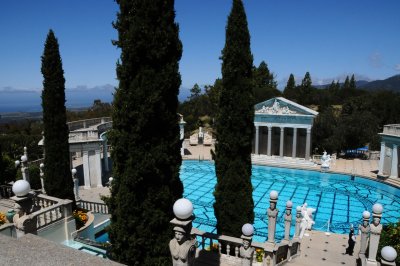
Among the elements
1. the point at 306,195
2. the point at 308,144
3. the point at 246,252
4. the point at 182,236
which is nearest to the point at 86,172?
the point at 306,195

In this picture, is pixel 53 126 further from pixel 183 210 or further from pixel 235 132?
pixel 183 210

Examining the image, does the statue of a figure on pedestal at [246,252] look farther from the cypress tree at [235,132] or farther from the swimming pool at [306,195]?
the swimming pool at [306,195]

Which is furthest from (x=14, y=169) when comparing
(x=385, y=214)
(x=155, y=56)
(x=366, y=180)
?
(x=366, y=180)

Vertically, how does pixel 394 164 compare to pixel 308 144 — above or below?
below

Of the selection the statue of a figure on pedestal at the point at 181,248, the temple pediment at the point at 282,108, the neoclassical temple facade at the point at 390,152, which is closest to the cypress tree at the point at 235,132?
the statue of a figure on pedestal at the point at 181,248

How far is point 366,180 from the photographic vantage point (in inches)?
1076

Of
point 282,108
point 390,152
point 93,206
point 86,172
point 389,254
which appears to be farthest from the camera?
point 282,108

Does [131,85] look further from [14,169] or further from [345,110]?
[345,110]

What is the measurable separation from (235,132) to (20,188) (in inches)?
291

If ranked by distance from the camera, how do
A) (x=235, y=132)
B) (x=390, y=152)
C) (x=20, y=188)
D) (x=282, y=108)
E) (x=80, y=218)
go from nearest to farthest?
(x=20, y=188) → (x=235, y=132) → (x=80, y=218) → (x=390, y=152) → (x=282, y=108)

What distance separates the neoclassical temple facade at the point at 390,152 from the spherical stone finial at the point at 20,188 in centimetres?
2900

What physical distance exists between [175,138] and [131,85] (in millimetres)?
1795

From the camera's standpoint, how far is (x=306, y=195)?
23922 millimetres

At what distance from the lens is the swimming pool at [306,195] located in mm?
18705
